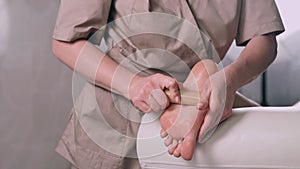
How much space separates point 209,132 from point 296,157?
0.12 m

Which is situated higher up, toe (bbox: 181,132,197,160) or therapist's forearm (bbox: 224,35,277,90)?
therapist's forearm (bbox: 224,35,277,90)

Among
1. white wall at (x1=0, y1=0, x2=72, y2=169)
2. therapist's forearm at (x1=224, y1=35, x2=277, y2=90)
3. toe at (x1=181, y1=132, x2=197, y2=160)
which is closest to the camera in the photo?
toe at (x1=181, y1=132, x2=197, y2=160)

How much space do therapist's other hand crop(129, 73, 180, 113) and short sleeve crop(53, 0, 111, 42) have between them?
145 millimetres

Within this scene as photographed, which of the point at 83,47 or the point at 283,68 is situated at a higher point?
the point at 83,47

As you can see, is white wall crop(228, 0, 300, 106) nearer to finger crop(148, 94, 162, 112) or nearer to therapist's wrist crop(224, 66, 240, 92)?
therapist's wrist crop(224, 66, 240, 92)

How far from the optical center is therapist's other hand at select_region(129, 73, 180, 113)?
67 cm

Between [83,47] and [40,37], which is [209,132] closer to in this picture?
[83,47]

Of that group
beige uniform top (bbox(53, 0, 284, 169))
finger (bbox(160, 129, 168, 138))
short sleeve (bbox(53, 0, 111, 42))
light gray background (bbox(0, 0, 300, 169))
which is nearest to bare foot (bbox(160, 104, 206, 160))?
finger (bbox(160, 129, 168, 138))

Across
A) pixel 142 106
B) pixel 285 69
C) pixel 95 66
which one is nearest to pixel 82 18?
pixel 95 66

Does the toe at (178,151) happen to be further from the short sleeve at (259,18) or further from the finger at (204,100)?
the short sleeve at (259,18)

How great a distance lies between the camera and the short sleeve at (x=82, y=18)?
79 cm

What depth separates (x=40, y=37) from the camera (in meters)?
1.21

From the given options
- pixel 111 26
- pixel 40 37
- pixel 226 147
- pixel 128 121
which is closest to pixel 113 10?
pixel 111 26

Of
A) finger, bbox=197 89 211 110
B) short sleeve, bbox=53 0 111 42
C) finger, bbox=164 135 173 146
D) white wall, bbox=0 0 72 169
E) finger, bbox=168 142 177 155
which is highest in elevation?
short sleeve, bbox=53 0 111 42
